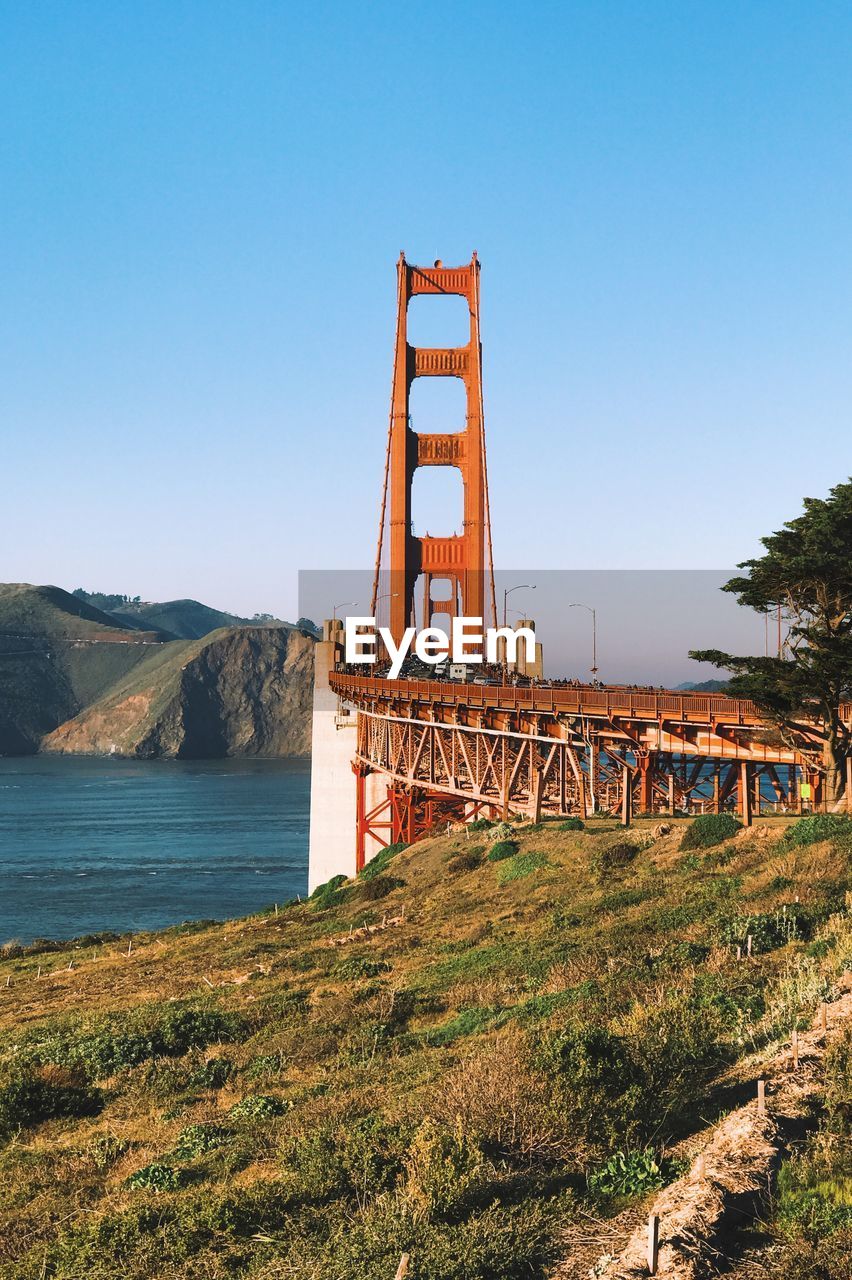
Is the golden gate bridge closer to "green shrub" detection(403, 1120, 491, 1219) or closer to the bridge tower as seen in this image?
the bridge tower

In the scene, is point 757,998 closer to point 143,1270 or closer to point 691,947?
point 691,947

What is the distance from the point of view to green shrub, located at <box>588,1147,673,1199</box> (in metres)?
9.88

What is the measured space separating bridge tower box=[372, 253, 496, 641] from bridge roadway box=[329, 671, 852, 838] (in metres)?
21.8

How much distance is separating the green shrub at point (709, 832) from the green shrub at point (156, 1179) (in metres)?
19.2

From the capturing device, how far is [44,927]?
6347cm

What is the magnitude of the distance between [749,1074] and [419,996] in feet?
29.5

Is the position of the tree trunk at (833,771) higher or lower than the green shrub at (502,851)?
higher

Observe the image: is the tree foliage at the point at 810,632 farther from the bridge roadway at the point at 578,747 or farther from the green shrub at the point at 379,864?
the green shrub at the point at 379,864

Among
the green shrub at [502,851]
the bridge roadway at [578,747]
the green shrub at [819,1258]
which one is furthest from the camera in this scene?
the green shrub at [502,851]

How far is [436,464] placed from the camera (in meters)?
86.5

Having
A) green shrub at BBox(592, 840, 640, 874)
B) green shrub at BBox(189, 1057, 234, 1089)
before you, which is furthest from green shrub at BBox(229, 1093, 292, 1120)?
green shrub at BBox(592, 840, 640, 874)

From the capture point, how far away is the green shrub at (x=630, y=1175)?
988cm

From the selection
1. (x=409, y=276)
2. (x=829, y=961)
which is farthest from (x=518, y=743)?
(x=409, y=276)

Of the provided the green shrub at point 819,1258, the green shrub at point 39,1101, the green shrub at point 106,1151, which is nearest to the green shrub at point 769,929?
the green shrub at point 819,1258
